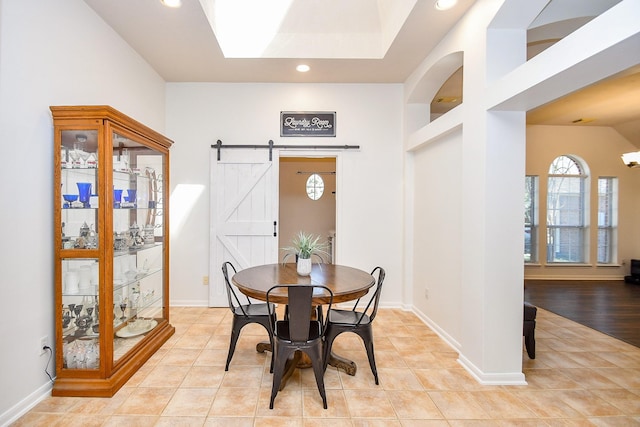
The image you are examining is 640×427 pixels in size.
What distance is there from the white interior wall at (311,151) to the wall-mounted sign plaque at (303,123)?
0.07 meters

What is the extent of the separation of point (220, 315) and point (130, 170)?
80.2 inches

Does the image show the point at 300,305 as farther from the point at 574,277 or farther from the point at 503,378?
the point at 574,277

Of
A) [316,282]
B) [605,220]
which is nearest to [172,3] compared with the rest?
[316,282]

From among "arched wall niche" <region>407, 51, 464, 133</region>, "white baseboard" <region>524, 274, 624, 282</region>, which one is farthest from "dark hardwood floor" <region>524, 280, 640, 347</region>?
"arched wall niche" <region>407, 51, 464, 133</region>

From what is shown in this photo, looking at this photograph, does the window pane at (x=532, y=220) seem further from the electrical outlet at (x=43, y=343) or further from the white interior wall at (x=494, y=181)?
the electrical outlet at (x=43, y=343)

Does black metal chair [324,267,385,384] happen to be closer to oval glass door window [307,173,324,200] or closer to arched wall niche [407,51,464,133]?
arched wall niche [407,51,464,133]

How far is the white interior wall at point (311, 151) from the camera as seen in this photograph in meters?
4.16

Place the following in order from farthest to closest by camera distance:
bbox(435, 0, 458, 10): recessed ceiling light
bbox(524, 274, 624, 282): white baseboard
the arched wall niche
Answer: bbox(524, 274, 624, 282): white baseboard
the arched wall niche
bbox(435, 0, 458, 10): recessed ceiling light

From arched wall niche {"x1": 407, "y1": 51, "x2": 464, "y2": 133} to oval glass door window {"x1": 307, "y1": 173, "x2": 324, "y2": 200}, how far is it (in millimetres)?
2883

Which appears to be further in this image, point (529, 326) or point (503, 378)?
point (529, 326)

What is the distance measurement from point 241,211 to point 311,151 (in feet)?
4.02

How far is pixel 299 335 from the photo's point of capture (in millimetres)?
2080

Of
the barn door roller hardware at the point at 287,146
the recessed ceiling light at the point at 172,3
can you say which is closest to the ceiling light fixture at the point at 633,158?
the barn door roller hardware at the point at 287,146

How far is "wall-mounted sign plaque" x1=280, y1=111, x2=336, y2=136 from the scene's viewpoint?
13.7 feet
